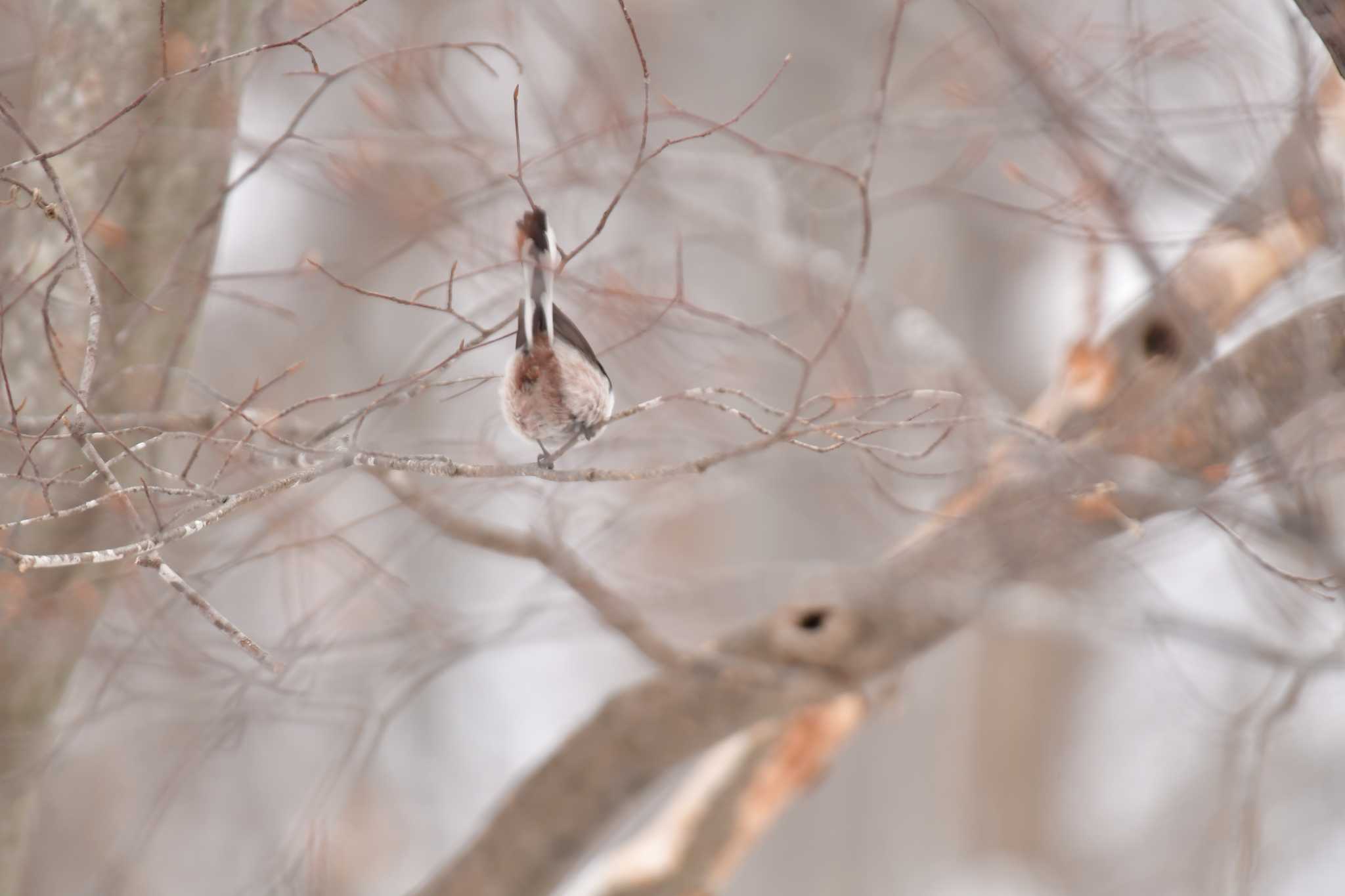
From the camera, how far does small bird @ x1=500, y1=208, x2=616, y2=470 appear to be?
1.50m

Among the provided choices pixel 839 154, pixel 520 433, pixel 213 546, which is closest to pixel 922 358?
pixel 839 154

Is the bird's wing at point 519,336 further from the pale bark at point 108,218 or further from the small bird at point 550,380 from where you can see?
the pale bark at point 108,218

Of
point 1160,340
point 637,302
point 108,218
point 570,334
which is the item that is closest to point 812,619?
point 637,302

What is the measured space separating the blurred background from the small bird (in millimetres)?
102

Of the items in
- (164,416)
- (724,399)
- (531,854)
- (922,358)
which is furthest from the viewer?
(724,399)

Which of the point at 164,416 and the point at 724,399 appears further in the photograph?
the point at 724,399

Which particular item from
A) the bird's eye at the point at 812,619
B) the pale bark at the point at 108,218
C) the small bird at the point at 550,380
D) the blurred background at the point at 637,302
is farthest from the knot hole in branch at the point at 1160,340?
the pale bark at the point at 108,218

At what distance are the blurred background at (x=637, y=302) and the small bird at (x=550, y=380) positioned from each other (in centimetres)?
10

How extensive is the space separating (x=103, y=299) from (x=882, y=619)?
72.8 inches

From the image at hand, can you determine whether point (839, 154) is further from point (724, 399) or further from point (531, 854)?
point (531, 854)

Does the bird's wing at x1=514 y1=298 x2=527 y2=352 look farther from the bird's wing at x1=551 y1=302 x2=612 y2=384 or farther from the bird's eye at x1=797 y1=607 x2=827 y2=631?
the bird's eye at x1=797 y1=607 x2=827 y2=631

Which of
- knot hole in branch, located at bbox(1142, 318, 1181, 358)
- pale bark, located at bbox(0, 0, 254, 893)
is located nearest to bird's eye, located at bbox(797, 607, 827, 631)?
knot hole in branch, located at bbox(1142, 318, 1181, 358)

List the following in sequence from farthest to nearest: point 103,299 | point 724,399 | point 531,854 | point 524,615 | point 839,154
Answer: point 839,154 < point 724,399 < point 531,854 < point 524,615 < point 103,299

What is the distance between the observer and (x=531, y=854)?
2.68 meters
